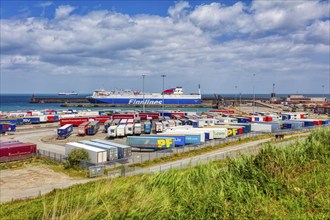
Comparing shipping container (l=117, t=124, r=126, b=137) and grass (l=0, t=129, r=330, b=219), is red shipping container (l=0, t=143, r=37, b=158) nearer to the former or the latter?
shipping container (l=117, t=124, r=126, b=137)

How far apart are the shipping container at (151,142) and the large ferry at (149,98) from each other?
396ft

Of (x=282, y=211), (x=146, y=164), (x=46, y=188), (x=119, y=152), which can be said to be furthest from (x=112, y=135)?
(x=282, y=211)

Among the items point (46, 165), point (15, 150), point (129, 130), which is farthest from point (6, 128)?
point (46, 165)

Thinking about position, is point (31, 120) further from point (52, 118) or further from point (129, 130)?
point (129, 130)

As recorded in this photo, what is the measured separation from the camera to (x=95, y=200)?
8.26m

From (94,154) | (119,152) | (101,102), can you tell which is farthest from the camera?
(101,102)

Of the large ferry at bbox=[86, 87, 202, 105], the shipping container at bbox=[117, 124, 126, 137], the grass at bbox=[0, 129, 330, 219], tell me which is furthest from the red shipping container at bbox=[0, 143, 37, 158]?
the large ferry at bbox=[86, 87, 202, 105]

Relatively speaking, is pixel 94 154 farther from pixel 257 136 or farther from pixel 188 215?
pixel 257 136

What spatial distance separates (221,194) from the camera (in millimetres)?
10070

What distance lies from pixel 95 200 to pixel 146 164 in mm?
31135

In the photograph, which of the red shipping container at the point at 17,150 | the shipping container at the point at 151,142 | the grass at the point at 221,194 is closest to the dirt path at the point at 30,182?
the red shipping container at the point at 17,150

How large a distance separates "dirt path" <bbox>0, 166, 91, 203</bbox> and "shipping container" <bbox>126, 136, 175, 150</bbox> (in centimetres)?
1492

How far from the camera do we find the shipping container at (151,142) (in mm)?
47656

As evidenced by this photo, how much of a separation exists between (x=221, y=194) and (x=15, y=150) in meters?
41.2
